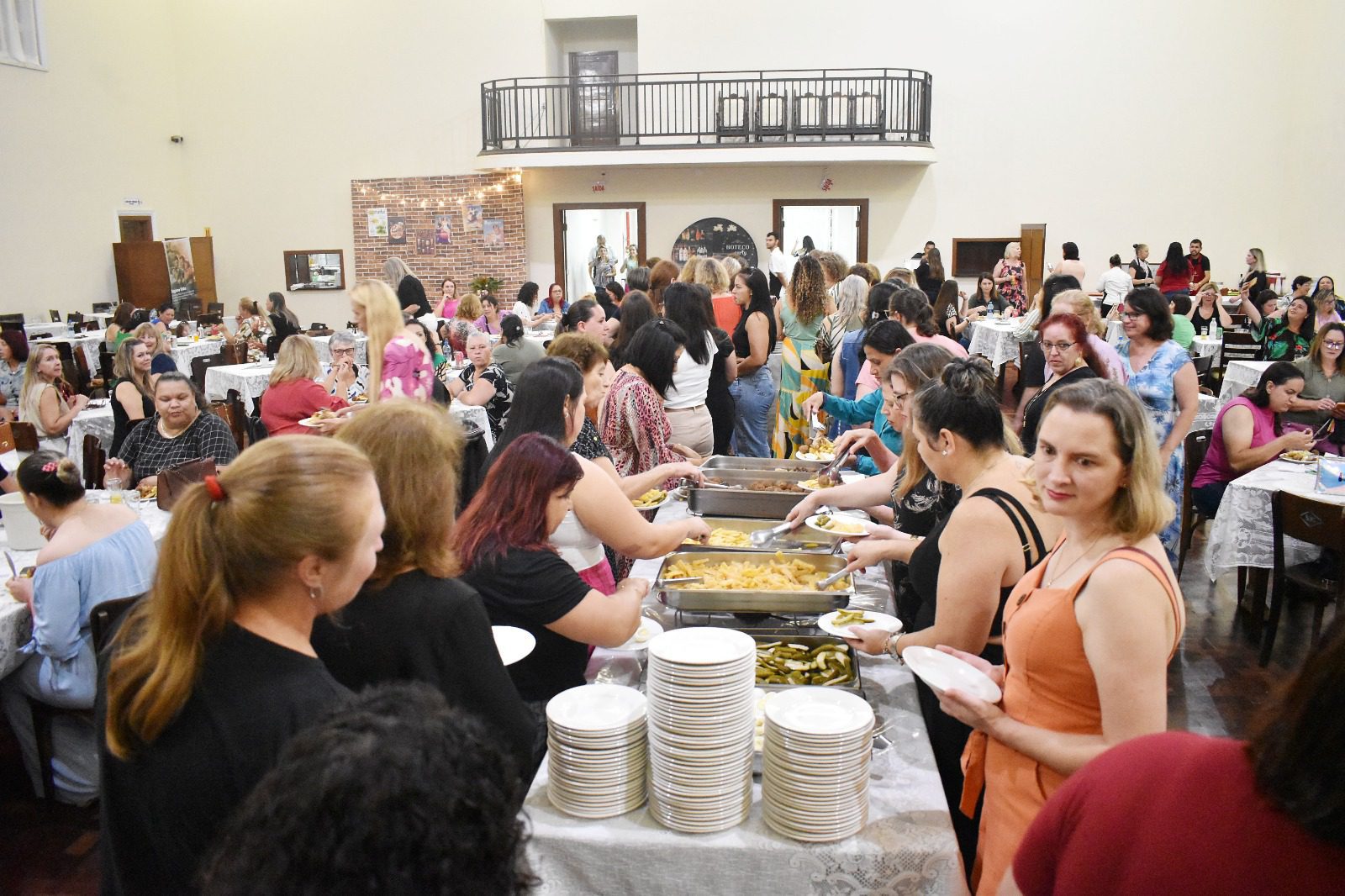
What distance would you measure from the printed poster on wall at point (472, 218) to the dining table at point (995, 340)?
778 cm

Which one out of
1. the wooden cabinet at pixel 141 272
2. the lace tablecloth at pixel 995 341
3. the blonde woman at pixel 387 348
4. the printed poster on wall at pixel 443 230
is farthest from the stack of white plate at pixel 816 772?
the wooden cabinet at pixel 141 272

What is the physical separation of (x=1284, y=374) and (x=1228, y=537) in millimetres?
893

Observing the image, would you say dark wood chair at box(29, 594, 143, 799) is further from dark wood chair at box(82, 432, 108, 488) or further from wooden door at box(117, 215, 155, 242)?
wooden door at box(117, 215, 155, 242)

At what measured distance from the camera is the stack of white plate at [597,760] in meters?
1.70

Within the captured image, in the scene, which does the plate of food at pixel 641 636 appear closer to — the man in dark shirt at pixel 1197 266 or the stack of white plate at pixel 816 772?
the stack of white plate at pixel 816 772

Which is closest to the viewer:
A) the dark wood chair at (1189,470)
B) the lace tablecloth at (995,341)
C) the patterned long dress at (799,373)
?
the dark wood chair at (1189,470)

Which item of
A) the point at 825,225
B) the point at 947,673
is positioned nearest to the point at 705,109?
the point at 825,225

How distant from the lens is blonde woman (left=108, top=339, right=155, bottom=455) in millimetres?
5559

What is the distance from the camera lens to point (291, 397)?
16.9 feet

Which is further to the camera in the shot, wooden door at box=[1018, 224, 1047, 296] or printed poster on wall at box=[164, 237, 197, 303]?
printed poster on wall at box=[164, 237, 197, 303]

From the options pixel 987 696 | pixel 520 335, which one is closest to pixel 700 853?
pixel 987 696

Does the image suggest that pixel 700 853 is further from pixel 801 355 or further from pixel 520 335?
pixel 520 335

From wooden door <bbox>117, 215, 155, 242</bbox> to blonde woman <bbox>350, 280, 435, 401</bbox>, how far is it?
12.4 meters

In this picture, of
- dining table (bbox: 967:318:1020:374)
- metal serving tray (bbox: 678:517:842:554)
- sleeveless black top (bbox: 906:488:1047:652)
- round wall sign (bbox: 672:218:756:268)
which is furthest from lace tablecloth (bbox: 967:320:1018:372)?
sleeveless black top (bbox: 906:488:1047:652)
